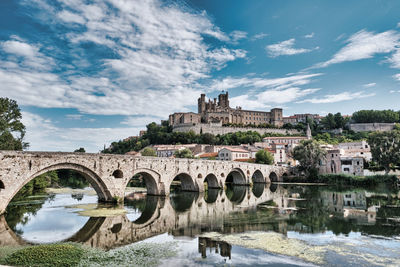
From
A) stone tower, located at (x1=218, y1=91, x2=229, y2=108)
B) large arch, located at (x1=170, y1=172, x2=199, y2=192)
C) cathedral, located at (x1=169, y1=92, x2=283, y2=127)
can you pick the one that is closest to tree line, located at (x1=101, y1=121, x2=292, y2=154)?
cathedral, located at (x1=169, y1=92, x2=283, y2=127)

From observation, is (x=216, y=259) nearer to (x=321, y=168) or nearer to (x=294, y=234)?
(x=294, y=234)

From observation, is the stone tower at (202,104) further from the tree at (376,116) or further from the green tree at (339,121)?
the tree at (376,116)

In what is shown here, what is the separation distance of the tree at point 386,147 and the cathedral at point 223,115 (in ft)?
198

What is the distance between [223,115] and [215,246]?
96620 millimetres

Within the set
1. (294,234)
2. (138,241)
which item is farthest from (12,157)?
(294,234)

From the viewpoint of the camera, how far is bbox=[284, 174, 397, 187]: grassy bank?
4434 cm

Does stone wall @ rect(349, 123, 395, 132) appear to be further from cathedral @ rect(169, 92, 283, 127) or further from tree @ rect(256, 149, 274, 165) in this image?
tree @ rect(256, 149, 274, 165)

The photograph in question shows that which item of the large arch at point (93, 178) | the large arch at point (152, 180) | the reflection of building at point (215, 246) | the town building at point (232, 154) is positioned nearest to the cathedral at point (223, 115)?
the town building at point (232, 154)

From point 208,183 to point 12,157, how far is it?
28458 mm

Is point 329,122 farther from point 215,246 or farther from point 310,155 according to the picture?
point 215,246

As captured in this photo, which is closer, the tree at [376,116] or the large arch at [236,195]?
the large arch at [236,195]

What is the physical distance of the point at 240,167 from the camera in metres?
44.4

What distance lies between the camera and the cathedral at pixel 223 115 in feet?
339

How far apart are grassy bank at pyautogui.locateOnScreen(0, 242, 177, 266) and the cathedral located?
88.8 m
